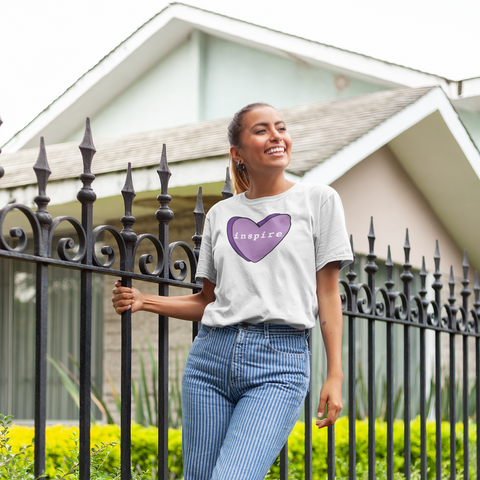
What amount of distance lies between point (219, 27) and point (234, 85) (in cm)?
103

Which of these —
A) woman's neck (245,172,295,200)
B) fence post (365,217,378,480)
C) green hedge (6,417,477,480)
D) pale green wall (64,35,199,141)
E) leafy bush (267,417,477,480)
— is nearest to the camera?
woman's neck (245,172,295,200)

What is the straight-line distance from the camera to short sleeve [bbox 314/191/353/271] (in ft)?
7.52

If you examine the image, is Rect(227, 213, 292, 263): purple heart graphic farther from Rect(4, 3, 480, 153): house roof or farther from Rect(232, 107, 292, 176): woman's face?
Rect(4, 3, 480, 153): house roof

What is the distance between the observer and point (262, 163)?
2369 millimetres

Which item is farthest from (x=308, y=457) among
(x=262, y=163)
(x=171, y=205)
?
(x=171, y=205)

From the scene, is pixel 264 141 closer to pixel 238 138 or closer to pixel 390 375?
pixel 238 138

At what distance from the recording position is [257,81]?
11.8 meters

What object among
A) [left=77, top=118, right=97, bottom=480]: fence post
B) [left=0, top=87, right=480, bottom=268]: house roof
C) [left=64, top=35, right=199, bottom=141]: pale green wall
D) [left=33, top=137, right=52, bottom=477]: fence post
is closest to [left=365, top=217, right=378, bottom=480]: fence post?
[left=77, top=118, right=97, bottom=480]: fence post

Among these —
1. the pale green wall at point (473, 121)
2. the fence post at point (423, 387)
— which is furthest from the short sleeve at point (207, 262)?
the pale green wall at point (473, 121)

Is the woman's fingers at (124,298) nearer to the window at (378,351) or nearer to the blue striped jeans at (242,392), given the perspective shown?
the blue striped jeans at (242,392)

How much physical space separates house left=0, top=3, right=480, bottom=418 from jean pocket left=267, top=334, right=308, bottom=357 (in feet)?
10.6

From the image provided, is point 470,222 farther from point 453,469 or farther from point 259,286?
point 259,286

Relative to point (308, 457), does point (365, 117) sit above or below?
above

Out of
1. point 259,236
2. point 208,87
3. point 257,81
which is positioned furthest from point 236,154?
point 208,87
